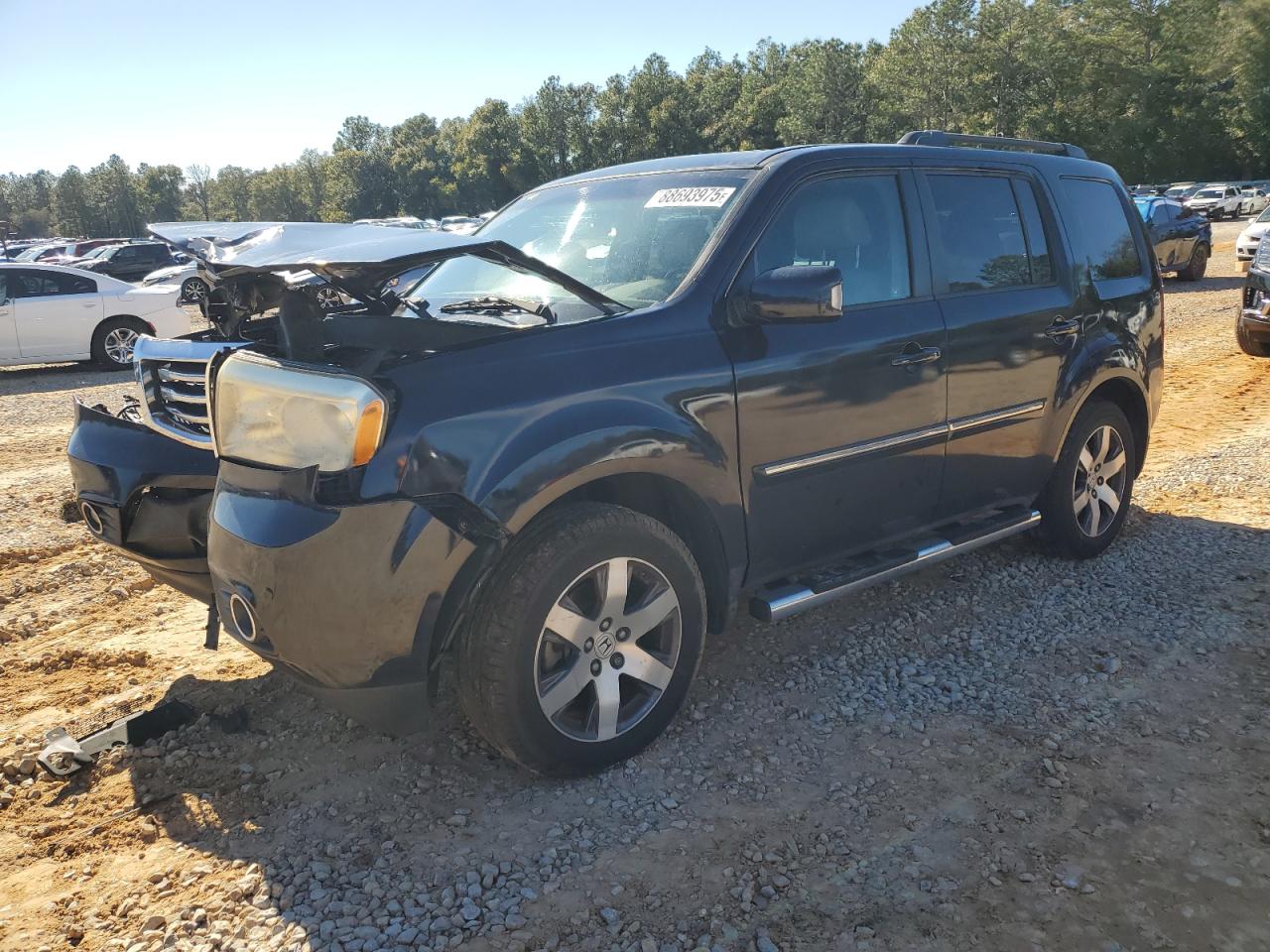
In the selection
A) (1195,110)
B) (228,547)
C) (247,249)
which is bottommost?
(228,547)

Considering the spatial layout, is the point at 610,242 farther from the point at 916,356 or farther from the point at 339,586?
the point at 339,586

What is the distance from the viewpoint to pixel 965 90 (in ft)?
211

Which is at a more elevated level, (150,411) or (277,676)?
(150,411)

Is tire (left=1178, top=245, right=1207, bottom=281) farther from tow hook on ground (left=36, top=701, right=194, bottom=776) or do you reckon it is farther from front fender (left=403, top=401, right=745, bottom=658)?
tow hook on ground (left=36, top=701, right=194, bottom=776)

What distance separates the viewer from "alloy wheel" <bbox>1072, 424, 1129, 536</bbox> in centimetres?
496

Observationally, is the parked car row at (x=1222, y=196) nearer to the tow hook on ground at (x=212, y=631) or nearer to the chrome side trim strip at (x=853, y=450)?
the chrome side trim strip at (x=853, y=450)

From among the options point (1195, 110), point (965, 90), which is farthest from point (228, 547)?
point (1195, 110)

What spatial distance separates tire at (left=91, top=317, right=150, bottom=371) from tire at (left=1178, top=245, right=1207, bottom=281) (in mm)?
17189

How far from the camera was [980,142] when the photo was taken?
4695mm

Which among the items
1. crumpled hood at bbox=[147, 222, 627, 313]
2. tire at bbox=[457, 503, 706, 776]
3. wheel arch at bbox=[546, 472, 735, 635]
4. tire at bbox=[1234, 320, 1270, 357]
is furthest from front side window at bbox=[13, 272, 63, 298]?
tire at bbox=[1234, 320, 1270, 357]

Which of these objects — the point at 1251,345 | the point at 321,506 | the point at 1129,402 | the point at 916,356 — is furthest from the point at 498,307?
the point at 1251,345

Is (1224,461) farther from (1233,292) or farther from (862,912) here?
(1233,292)

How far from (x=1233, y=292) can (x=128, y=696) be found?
1733 centimetres

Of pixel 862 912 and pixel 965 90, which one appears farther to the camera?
pixel 965 90
